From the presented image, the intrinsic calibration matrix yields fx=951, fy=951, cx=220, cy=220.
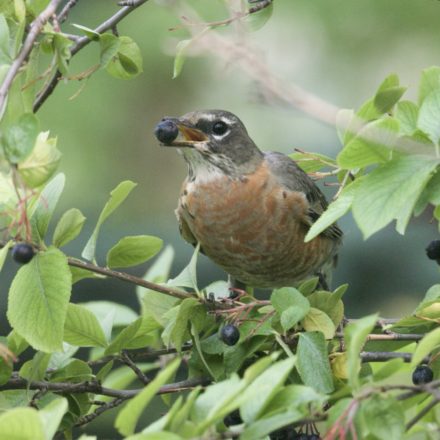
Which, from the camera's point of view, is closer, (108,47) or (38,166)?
(38,166)

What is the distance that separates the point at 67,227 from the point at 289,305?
359 millimetres

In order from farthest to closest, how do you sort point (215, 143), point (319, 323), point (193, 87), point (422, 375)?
point (193, 87), point (215, 143), point (319, 323), point (422, 375)

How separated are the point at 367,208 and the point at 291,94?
0.54ft

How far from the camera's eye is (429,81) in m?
1.28

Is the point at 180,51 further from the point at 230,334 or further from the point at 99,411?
the point at 99,411

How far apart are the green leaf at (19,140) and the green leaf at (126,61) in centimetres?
54

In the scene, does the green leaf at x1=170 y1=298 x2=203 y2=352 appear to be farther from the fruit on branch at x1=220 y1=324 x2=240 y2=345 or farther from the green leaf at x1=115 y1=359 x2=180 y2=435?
the green leaf at x1=115 y1=359 x2=180 y2=435

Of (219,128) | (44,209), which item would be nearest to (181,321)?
(44,209)

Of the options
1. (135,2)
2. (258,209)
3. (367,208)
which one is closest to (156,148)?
(258,209)

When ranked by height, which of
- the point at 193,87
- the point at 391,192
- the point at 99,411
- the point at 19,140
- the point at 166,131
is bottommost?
the point at 193,87

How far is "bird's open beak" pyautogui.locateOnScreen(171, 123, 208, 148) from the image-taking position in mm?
2238

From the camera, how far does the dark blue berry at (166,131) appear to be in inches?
81.4

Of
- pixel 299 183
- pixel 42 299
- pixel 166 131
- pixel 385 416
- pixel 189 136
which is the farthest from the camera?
pixel 299 183

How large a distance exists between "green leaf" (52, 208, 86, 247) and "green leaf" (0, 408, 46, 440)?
1.62 ft
